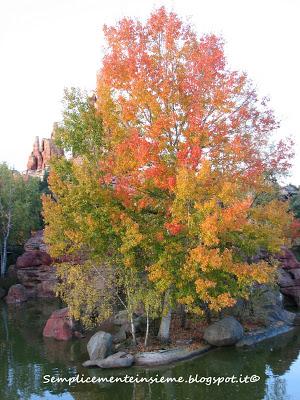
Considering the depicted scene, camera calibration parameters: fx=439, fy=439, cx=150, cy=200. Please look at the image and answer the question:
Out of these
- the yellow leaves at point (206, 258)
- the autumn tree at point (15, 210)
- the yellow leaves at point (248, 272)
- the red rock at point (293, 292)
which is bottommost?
the red rock at point (293, 292)

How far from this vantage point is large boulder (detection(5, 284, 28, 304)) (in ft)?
140

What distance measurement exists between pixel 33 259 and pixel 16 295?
5.24m

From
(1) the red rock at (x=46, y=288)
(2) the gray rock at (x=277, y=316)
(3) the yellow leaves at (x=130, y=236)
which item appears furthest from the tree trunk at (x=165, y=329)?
(1) the red rock at (x=46, y=288)

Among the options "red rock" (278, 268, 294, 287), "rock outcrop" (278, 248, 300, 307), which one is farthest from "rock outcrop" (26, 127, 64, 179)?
"red rock" (278, 268, 294, 287)

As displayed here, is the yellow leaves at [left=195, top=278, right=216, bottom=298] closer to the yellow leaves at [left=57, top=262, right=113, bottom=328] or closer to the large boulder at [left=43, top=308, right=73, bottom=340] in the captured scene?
the yellow leaves at [left=57, top=262, right=113, bottom=328]

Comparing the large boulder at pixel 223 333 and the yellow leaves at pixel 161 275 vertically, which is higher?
the yellow leaves at pixel 161 275

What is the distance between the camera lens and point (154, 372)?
1991 cm

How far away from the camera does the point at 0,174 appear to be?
178 feet

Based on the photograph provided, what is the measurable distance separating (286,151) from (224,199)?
25.5 feet

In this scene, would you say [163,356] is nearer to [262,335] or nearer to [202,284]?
[202,284]

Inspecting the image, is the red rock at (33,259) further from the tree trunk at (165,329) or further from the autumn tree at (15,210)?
the tree trunk at (165,329)

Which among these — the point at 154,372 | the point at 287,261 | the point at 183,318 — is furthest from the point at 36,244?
the point at 154,372

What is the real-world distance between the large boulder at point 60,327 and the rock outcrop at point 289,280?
53.9 ft

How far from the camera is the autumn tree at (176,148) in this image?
2031cm
